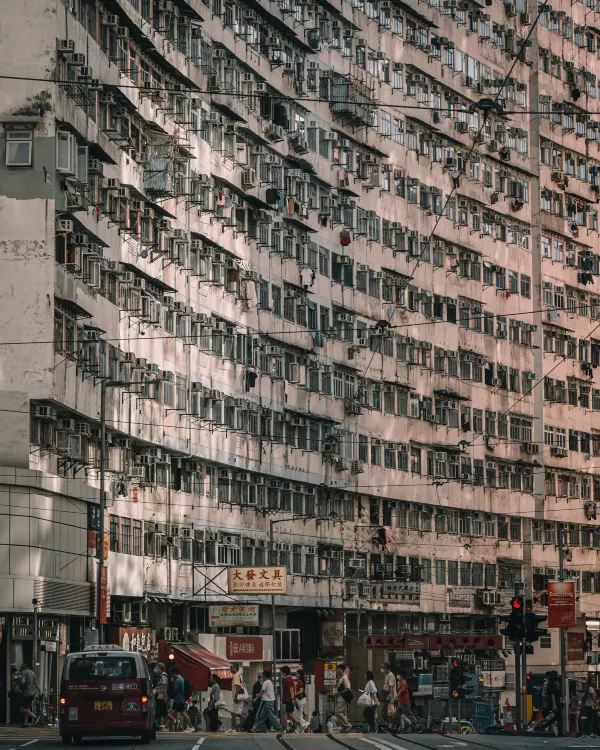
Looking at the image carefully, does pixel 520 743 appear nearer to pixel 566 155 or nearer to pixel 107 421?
pixel 107 421

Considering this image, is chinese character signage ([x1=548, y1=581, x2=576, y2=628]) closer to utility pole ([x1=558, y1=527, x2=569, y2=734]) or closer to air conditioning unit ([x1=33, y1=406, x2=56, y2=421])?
utility pole ([x1=558, y1=527, x2=569, y2=734])

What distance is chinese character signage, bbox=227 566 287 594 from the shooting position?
203ft

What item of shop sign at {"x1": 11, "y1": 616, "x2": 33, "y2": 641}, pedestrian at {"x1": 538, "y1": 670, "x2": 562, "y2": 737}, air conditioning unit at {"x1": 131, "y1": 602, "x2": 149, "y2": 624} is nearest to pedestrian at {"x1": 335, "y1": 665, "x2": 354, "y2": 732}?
pedestrian at {"x1": 538, "y1": 670, "x2": 562, "y2": 737}

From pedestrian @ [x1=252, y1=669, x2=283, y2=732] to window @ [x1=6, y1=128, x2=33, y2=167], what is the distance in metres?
14.7

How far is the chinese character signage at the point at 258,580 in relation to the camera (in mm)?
61906

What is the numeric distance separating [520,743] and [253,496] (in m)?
31.1

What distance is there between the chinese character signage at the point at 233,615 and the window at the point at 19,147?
17.6 m

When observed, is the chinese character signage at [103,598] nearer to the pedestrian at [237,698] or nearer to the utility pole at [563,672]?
the pedestrian at [237,698]

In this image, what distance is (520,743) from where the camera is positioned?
35969 millimetres

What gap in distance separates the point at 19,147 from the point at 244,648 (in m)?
19.9

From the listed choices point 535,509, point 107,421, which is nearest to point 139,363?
point 107,421

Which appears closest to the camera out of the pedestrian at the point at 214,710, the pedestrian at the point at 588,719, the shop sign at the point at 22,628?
the pedestrian at the point at 588,719

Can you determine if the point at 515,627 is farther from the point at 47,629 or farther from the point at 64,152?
the point at 64,152

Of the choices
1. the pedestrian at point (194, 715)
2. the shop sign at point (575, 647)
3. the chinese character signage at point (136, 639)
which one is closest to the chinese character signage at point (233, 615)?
the chinese character signage at point (136, 639)
